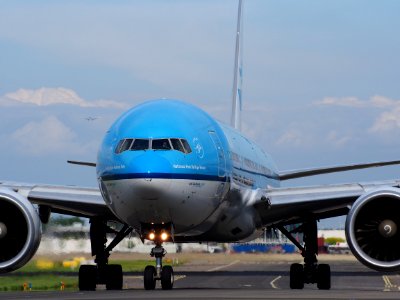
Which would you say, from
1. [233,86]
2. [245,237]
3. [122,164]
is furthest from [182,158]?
[233,86]

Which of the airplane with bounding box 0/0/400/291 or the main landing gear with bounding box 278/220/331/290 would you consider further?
the main landing gear with bounding box 278/220/331/290

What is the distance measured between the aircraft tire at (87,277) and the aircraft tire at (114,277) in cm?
50

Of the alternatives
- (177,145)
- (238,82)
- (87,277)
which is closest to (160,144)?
(177,145)

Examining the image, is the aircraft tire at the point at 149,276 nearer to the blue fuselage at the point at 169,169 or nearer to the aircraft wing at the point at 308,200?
the blue fuselage at the point at 169,169

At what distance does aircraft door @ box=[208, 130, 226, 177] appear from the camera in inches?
1000

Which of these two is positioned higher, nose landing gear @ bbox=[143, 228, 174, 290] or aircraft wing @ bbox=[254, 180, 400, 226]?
aircraft wing @ bbox=[254, 180, 400, 226]

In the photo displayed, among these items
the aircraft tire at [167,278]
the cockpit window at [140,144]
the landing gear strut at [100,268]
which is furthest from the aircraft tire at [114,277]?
the cockpit window at [140,144]

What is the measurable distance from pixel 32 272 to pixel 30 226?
41.5 feet

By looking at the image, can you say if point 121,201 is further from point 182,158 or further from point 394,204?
point 394,204

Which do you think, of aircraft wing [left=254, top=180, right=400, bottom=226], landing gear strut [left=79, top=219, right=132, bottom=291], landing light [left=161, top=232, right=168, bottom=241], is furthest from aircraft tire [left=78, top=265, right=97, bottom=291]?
aircraft wing [left=254, top=180, right=400, bottom=226]

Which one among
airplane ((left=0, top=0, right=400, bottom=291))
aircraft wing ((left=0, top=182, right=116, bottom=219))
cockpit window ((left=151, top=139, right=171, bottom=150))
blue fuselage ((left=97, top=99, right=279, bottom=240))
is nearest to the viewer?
blue fuselage ((left=97, top=99, right=279, bottom=240))

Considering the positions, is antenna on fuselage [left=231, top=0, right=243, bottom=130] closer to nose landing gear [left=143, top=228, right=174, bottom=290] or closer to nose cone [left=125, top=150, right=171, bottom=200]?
nose landing gear [left=143, top=228, right=174, bottom=290]

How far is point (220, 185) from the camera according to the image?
25.3 m

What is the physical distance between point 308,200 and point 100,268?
5.40 m
